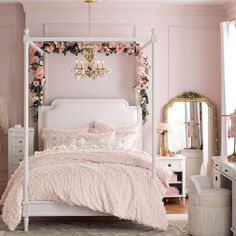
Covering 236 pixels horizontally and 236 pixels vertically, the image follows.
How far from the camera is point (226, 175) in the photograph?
511cm

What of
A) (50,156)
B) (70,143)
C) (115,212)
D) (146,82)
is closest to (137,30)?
(146,82)

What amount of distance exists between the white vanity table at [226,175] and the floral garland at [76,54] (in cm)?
225

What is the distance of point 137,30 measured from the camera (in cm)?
761

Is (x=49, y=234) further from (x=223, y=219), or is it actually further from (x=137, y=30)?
(x=137, y=30)

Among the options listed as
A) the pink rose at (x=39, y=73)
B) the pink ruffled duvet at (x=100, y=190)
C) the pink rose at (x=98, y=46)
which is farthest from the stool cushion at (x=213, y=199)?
the pink rose at (x=39, y=73)

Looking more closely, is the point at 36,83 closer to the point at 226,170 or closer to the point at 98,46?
the point at 98,46

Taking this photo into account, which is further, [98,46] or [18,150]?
[98,46]

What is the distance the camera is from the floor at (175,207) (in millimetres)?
6734

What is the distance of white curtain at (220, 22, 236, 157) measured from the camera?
23.7 ft

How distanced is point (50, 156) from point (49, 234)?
0.87 m

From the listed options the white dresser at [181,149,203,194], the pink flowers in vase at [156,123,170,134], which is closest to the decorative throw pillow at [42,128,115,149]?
the pink flowers in vase at [156,123,170,134]

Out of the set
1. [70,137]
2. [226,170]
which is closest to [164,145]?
[70,137]

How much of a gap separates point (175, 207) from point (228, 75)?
1920 millimetres

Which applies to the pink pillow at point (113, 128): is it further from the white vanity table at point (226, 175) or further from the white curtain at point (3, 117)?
the white vanity table at point (226, 175)
